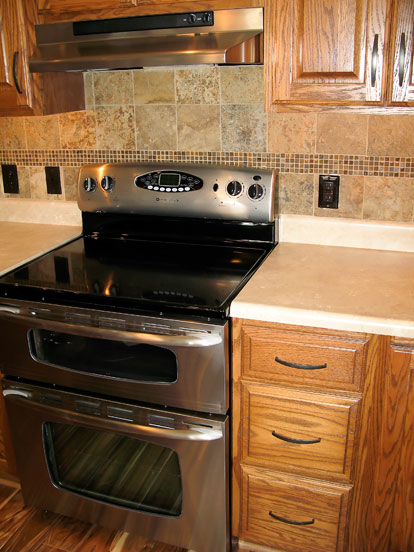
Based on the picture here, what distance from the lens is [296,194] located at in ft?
6.74

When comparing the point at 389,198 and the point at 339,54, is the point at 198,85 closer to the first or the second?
the point at 339,54

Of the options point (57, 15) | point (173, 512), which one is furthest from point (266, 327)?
point (57, 15)

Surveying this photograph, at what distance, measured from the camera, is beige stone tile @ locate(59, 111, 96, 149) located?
2.25 metres

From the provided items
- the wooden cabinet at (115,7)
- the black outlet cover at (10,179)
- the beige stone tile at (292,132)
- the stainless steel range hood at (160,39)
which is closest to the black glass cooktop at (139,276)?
the beige stone tile at (292,132)

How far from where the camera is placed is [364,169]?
1.95 m

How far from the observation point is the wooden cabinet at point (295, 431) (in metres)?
1.53

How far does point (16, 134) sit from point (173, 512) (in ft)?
5.25

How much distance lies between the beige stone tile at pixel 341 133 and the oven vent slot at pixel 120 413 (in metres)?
1.09

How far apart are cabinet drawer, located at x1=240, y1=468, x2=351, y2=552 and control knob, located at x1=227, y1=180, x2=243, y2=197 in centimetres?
90

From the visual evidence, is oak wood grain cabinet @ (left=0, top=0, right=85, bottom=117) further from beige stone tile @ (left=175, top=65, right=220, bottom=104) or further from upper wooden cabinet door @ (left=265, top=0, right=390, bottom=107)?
upper wooden cabinet door @ (left=265, top=0, right=390, bottom=107)

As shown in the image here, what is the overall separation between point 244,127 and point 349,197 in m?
0.45

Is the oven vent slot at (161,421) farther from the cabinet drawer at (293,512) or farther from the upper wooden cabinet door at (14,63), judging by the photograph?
the upper wooden cabinet door at (14,63)

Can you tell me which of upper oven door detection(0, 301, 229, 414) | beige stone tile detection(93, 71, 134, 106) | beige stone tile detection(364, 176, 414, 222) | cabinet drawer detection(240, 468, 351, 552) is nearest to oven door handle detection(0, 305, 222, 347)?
upper oven door detection(0, 301, 229, 414)

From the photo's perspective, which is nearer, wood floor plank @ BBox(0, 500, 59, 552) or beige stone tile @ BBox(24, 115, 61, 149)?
wood floor plank @ BBox(0, 500, 59, 552)
